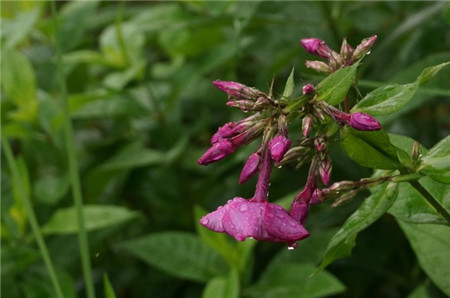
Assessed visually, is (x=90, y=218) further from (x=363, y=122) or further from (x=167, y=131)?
(x=363, y=122)

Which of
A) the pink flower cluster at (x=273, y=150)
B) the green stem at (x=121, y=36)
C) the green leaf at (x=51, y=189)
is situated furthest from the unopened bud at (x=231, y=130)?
the green stem at (x=121, y=36)

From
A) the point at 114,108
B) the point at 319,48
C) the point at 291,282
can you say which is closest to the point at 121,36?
the point at 114,108

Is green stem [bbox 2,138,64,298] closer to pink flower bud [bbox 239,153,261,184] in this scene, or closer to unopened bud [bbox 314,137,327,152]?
pink flower bud [bbox 239,153,261,184]

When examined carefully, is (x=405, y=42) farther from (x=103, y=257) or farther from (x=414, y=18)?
(x=103, y=257)

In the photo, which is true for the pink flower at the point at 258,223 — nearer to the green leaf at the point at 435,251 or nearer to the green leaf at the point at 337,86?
the green leaf at the point at 337,86

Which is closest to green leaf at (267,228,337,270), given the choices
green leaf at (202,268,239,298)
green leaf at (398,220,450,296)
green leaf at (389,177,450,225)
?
green leaf at (202,268,239,298)
